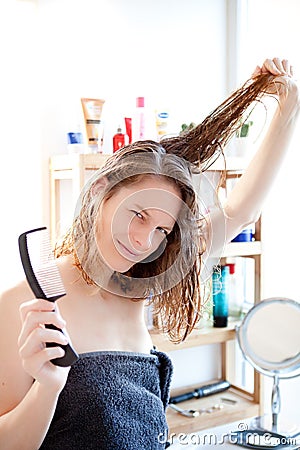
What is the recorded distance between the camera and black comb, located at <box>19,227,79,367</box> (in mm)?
611

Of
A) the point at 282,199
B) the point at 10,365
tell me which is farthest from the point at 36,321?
the point at 282,199

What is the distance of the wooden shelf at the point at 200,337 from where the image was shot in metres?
1.56

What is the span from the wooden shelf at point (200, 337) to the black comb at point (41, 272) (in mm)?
918

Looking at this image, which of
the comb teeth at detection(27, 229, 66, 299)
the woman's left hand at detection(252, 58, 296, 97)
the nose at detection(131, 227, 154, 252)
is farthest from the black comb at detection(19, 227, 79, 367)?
the woman's left hand at detection(252, 58, 296, 97)

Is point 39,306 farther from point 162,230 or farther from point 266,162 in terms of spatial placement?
point 266,162

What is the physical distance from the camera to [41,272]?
0.64 metres

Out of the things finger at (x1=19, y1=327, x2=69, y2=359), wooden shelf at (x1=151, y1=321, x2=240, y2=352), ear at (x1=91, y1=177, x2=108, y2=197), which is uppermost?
ear at (x1=91, y1=177, x2=108, y2=197)

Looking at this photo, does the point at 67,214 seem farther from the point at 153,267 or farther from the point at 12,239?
the point at 153,267

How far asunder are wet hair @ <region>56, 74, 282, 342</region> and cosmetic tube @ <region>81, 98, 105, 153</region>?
2.05 ft

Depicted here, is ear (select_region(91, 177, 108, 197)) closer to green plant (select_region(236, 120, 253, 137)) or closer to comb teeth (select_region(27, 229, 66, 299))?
comb teeth (select_region(27, 229, 66, 299))

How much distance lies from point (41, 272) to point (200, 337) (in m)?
1.06

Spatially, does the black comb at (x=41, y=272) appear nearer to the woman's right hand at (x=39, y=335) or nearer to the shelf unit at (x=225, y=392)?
A: the woman's right hand at (x=39, y=335)

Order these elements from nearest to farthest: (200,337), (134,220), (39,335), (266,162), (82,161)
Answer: (39,335) < (134,220) < (266,162) < (82,161) < (200,337)

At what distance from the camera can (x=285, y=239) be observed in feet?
5.51
